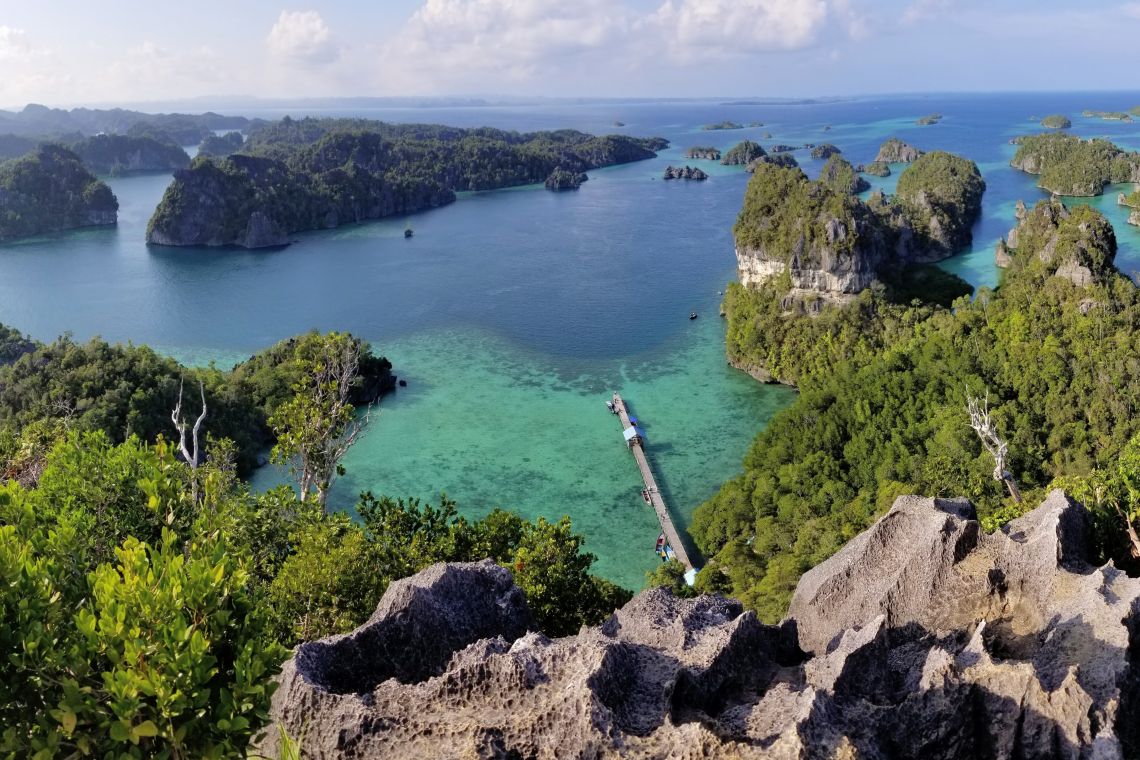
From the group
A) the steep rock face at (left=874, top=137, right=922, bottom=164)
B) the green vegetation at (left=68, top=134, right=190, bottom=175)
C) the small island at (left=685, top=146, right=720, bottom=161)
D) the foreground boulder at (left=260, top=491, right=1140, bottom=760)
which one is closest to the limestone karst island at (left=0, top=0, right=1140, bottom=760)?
the foreground boulder at (left=260, top=491, right=1140, bottom=760)

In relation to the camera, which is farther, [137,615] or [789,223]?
[789,223]

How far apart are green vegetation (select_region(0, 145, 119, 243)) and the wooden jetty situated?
92.6 metres

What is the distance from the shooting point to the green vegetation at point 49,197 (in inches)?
3994

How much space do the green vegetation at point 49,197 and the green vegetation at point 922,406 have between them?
306 ft

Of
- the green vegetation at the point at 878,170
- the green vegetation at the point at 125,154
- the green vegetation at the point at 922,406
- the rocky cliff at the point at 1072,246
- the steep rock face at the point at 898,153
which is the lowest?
the green vegetation at the point at 922,406

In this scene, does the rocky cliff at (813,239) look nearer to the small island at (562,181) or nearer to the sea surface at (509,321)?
the sea surface at (509,321)

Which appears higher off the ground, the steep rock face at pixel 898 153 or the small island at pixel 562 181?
the steep rock face at pixel 898 153

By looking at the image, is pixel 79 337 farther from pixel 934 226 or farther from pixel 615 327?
pixel 934 226

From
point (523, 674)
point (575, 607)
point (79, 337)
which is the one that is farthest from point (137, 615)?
point (79, 337)

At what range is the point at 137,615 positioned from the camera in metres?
7.50

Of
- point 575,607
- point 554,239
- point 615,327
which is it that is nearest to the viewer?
point 575,607

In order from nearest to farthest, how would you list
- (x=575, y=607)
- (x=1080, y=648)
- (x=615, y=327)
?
(x=1080, y=648), (x=575, y=607), (x=615, y=327)

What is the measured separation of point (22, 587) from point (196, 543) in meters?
2.37

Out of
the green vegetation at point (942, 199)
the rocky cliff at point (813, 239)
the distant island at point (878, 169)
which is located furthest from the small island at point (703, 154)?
the rocky cliff at point (813, 239)
